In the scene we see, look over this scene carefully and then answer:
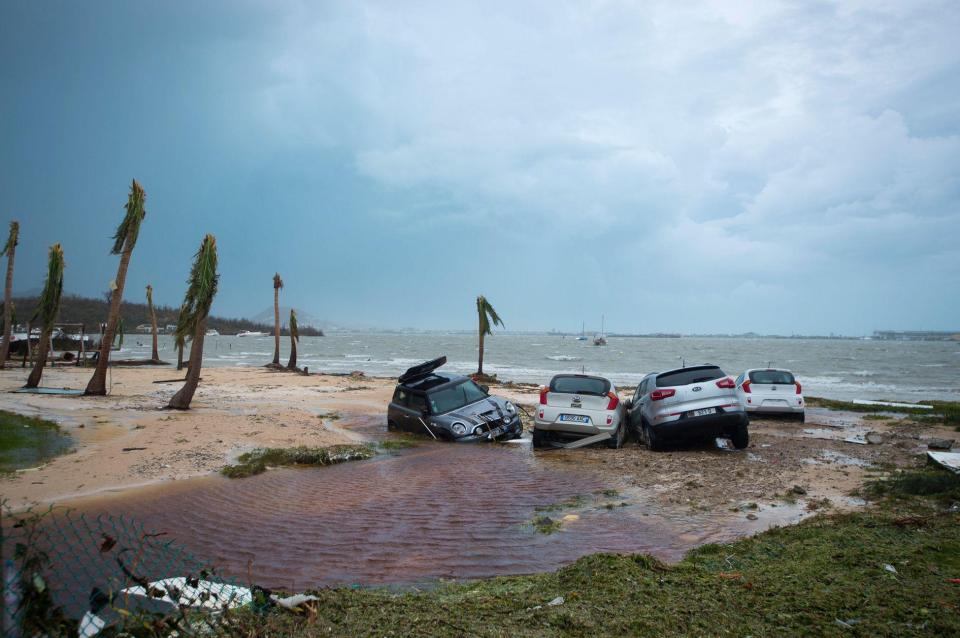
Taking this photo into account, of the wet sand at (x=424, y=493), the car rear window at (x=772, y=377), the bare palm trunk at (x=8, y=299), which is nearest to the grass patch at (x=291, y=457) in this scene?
the wet sand at (x=424, y=493)

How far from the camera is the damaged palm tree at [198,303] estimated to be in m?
16.3

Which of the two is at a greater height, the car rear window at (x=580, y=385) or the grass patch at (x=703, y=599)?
the car rear window at (x=580, y=385)

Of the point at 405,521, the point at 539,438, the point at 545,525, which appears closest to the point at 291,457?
the point at 405,521

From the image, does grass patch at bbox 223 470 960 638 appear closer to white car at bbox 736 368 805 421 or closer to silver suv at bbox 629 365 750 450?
silver suv at bbox 629 365 750 450

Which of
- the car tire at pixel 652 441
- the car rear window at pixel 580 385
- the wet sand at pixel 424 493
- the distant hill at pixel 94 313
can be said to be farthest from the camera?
the distant hill at pixel 94 313

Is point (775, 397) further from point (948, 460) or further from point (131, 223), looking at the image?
point (131, 223)

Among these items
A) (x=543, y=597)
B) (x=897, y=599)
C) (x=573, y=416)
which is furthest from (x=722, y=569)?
(x=573, y=416)

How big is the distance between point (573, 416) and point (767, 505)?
5297 millimetres

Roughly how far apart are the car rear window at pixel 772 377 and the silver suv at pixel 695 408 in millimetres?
6593

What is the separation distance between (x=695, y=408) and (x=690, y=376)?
2.07 ft

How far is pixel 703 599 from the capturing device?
3855 mm

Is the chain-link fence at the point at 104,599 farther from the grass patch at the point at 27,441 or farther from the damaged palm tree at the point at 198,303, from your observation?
the damaged palm tree at the point at 198,303

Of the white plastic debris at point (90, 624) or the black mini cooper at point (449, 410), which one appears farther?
the black mini cooper at point (449, 410)

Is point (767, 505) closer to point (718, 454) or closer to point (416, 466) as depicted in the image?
point (718, 454)
